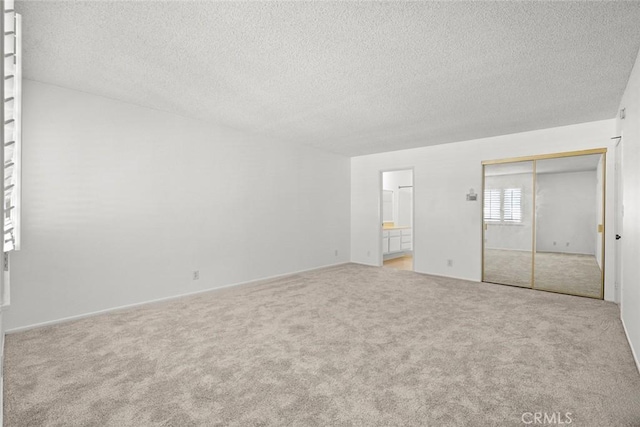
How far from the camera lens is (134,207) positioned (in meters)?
3.79

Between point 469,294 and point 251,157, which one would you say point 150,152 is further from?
point 469,294

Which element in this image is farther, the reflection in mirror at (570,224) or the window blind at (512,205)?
the window blind at (512,205)

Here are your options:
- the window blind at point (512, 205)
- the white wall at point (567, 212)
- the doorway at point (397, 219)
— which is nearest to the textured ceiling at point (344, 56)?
the white wall at point (567, 212)

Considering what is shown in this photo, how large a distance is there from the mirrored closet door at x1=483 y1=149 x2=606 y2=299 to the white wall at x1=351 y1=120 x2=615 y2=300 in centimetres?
18

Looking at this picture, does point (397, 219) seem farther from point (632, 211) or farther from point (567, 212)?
point (632, 211)

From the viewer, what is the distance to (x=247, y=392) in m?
2.05

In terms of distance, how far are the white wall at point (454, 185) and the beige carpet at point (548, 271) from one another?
1.20ft

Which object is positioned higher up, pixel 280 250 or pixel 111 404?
pixel 280 250

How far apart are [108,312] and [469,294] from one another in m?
4.82

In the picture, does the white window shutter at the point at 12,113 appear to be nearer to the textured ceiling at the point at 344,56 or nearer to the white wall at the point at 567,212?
the textured ceiling at the point at 344,56

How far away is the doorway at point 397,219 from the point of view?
7.64 m

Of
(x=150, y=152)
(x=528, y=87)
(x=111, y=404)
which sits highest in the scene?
(x=528, y=87)

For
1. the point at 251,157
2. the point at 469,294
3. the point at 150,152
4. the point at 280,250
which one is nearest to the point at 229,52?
the point at 150,152

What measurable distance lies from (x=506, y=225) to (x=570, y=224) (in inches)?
49.6
